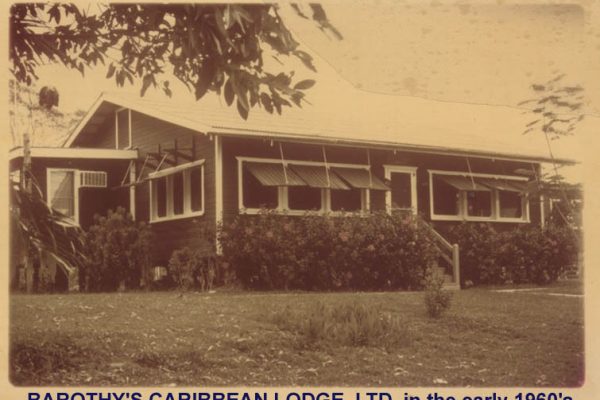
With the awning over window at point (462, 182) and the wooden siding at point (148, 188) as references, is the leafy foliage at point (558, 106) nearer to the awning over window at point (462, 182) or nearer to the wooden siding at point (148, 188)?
the awning over window at point (462, 182)

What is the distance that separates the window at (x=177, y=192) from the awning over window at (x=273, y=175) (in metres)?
0.75

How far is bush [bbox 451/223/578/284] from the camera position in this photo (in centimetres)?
591

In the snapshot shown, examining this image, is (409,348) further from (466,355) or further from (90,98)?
(90,98)

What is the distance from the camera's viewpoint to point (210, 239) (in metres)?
6.92

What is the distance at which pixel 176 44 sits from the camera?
4.68 metres

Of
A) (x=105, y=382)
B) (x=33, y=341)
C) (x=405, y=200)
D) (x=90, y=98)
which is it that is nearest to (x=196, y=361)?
(x=105, y=382)

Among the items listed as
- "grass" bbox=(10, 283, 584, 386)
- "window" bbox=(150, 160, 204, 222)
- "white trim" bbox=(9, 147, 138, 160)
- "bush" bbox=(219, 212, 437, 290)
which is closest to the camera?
"grass" bbox=(10, 283, 584, 386)

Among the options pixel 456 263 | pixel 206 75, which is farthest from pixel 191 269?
pixel 206 75

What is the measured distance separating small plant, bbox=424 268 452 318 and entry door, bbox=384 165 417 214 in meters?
1.37

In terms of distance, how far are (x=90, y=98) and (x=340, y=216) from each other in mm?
2272

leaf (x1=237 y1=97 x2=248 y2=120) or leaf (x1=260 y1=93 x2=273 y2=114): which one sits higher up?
leaf (x1=260 y1=93 x2=273 y2=114)

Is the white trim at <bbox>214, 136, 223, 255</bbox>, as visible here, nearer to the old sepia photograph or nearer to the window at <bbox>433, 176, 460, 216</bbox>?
the old sepia photograph

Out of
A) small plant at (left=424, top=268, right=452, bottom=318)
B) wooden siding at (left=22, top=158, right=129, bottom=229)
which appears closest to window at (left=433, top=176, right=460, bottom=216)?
small plant at (left=424, top=268, right=452, bottom=318)

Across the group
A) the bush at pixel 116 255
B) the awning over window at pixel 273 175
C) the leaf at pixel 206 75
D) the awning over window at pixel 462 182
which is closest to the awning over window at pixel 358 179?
the awning over window at pixel 273 175
